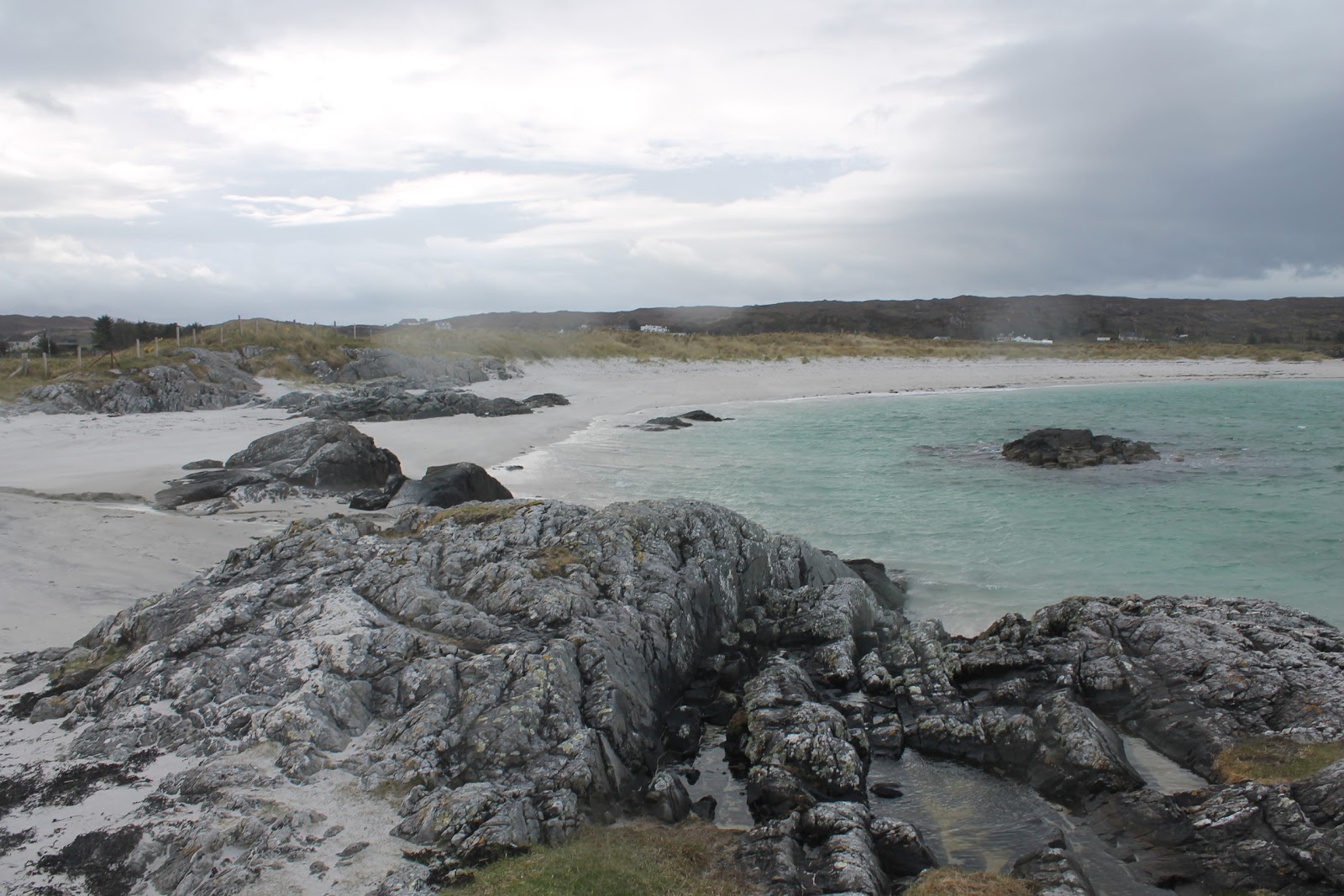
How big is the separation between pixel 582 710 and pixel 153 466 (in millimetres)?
15072

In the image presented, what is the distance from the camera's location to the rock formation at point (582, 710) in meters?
5.59

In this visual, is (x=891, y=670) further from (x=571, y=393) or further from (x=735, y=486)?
(x=571, y=393)

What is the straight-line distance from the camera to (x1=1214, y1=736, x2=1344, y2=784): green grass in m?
6.60

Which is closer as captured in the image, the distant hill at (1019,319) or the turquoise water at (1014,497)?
the turquoise water at (1014,497)

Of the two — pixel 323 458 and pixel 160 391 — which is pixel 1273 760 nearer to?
pixel 323 458

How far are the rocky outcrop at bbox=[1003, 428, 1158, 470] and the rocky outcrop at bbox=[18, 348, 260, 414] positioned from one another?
27915mm

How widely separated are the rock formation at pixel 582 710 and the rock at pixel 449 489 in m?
4.30

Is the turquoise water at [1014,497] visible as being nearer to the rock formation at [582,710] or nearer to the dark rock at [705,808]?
the rock formation at [582,710]

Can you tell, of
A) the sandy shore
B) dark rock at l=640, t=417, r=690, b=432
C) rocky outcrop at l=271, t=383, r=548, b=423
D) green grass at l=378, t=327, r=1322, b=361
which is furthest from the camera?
green grass at l=378, t=327, r=1322, b=361

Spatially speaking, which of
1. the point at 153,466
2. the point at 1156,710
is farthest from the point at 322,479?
the point at 1156,710

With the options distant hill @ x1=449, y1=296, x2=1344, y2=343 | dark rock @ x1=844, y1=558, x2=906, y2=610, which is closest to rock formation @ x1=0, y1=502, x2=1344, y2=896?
dark rock @ x1=844, y1=558, x2=906, y2=610

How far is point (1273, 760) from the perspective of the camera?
6.81 m

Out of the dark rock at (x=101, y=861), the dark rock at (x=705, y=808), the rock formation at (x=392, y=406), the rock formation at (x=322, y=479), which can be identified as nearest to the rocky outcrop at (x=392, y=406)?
the rock formation at (x=392, y=406)

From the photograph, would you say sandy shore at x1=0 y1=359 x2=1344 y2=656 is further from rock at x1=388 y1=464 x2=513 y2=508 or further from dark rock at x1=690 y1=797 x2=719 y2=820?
dark rock at x1=690 y1=797 x2=719 y2=820
